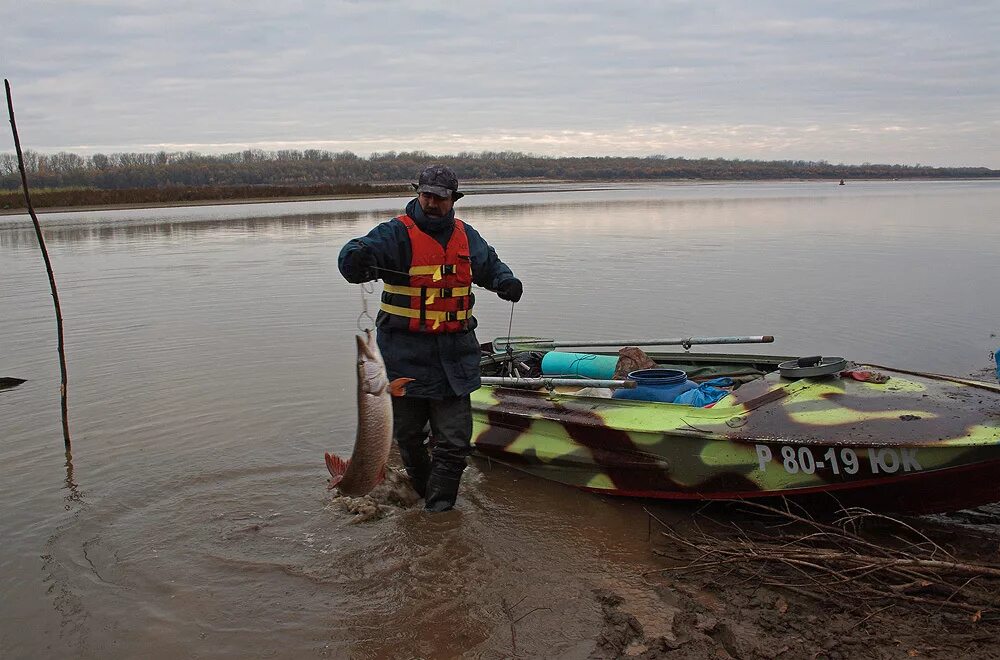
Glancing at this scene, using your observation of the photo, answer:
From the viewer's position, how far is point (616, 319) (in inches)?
505

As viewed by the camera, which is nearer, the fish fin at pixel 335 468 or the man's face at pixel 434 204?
the fish fin at pixel 335 468

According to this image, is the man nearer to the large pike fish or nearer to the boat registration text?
the large pike fish

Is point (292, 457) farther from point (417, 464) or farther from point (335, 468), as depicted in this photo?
point (335, 468)

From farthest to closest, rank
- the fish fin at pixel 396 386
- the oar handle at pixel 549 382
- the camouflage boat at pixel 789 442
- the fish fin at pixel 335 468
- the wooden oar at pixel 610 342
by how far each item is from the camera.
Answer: the wooden oar at pixel 610 342 < the oar handle at pixel 549 382 < the fish fin at pixel 335 468 < the camouflage boat at pixel 789 442 < the fish fin at pixel 396 386

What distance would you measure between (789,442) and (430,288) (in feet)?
7.84

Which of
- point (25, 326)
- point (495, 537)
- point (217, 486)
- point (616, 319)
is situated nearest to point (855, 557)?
point (495, 537)

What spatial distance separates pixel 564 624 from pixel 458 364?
5.78 feet

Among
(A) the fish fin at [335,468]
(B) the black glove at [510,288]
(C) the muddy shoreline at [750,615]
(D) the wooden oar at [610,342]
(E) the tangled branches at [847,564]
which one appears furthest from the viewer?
(D) the wooden oar at [610,342]

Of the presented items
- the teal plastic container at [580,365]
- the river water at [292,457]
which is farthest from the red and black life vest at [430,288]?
the teal plastic container at [580,365]

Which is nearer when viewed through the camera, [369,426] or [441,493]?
[369,426]

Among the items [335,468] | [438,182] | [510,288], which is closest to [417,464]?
[335,468]

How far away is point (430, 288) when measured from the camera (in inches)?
205

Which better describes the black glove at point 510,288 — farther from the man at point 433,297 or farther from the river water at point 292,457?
the river water at point 292,457

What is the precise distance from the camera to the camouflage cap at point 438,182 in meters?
5.12
